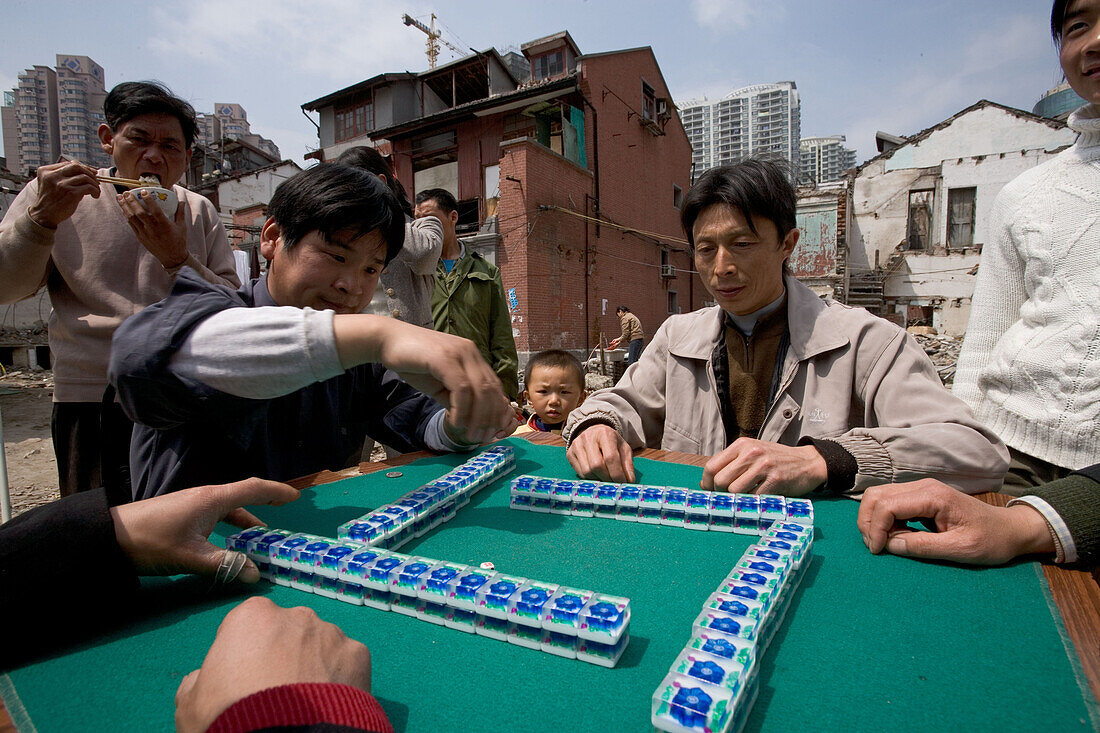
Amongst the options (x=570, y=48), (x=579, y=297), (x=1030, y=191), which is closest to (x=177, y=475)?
(x=1030, y=191)

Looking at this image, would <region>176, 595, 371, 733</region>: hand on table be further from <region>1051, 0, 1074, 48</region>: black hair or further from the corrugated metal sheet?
the corrugated metal sheet

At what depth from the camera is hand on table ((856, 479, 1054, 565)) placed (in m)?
1.07

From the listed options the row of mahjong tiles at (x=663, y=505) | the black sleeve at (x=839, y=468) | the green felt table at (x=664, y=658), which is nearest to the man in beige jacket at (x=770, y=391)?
the black sleeve at (x=839, y=468)

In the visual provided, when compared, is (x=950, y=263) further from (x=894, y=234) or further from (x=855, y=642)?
(x=855, y=642)

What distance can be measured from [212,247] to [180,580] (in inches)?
77.5

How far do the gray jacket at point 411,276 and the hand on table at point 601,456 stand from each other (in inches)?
78.5

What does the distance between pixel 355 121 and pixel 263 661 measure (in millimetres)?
23167

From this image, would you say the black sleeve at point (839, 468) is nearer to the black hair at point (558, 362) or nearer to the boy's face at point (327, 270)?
the boy's face at point (327, 270)

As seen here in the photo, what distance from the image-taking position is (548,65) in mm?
16469

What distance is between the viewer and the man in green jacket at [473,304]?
4.15m

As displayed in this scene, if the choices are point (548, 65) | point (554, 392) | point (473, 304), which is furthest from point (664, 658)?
point (548, 65)

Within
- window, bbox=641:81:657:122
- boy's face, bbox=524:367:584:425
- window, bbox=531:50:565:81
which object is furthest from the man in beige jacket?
window, bbox=641:81:657:122

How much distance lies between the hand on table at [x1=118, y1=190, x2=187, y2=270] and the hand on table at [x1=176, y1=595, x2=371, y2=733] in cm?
187

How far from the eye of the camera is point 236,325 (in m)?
1.09
